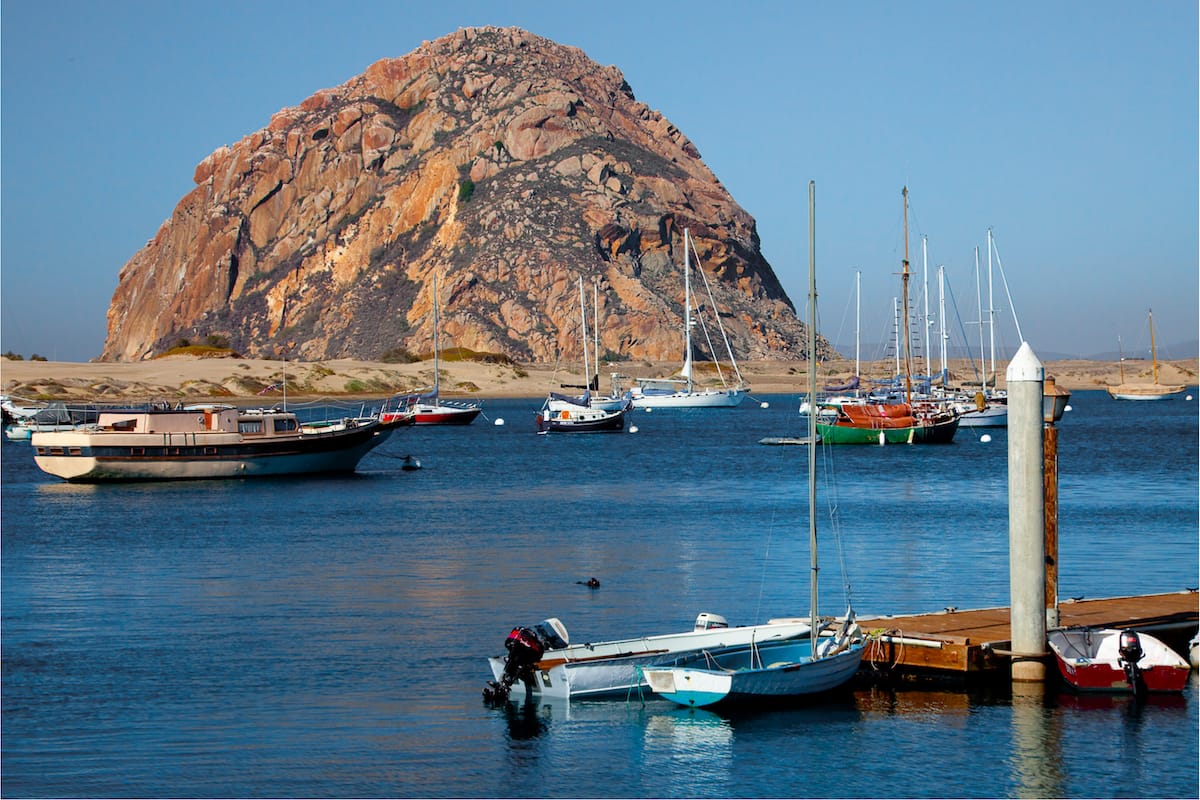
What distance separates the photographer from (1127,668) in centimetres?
2273

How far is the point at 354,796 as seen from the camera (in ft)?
60.8

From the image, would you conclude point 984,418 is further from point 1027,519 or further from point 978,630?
point 1027,519

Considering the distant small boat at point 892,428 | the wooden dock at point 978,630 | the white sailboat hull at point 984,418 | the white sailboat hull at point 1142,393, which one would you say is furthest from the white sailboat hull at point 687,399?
the wooden dock at point 978,630

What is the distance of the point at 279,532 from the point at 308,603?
14972 millimetres

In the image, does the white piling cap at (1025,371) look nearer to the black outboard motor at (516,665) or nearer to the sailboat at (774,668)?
the sailboat at (774,668)

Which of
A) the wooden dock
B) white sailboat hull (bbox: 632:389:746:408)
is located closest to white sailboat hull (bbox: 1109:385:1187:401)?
white sailboat hull (bbox: 632:389:746:408)

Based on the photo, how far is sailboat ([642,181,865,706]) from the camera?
22.2 metres

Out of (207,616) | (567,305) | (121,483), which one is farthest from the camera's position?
(567,305)

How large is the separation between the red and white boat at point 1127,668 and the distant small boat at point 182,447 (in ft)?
158

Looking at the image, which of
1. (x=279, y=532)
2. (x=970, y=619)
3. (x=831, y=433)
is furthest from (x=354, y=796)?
(x=831, y=433)

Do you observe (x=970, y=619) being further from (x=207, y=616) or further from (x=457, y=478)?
(x=457, y=478)

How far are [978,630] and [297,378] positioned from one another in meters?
139

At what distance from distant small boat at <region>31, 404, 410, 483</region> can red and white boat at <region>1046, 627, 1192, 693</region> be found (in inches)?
1898

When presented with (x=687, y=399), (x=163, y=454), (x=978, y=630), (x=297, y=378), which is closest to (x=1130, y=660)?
(x=978, y=630)
